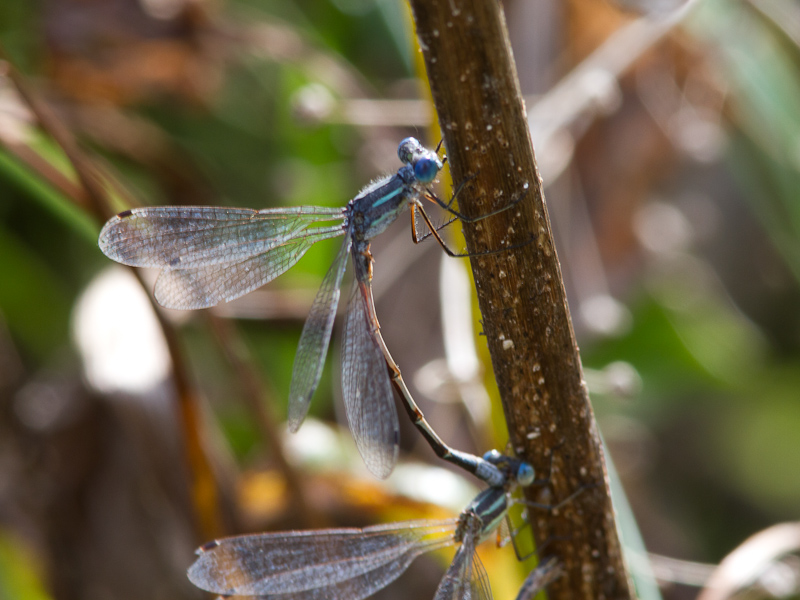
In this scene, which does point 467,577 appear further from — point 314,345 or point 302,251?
point 302,251

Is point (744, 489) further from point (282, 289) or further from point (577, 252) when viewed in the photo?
point (282, 289)

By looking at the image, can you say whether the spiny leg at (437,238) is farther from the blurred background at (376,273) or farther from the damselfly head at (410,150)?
the blurred background at (376,273)

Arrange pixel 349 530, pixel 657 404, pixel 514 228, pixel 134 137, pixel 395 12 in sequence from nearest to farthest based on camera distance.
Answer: pixel 514 228, pixel 349 530, pixel 134 137, pixel 657 404, pixel 395 12

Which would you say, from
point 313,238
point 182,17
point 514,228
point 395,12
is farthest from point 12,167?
point 395,12

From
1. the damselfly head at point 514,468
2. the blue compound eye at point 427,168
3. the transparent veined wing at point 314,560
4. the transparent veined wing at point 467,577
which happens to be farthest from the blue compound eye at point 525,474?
the blue compound eye at point 427,168

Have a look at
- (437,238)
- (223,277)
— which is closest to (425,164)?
(437,238)

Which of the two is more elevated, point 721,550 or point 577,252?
point 577,252

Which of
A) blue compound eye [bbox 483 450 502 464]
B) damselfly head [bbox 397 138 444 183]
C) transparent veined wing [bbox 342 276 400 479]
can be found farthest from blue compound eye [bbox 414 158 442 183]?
blue compound eye [bbox 483 450 502 464]
